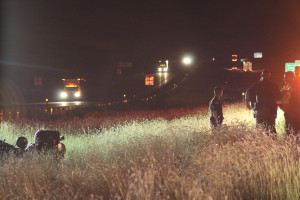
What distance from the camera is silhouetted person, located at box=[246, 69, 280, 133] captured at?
930 cm

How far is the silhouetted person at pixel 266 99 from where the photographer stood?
9297 millimetres

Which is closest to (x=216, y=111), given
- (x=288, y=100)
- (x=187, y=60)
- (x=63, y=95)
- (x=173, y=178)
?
(x=288, y=100)

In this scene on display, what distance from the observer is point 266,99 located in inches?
366

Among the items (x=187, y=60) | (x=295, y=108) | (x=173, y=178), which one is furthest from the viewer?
(x=187, y=60)

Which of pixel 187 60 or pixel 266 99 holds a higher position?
pixel 187 60

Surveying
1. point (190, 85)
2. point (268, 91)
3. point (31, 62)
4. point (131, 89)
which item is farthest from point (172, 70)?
point (268, 91)

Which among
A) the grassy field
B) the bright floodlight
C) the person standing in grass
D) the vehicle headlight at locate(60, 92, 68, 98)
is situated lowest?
the vehicle headlight at locate(60, 92, 68, 98)

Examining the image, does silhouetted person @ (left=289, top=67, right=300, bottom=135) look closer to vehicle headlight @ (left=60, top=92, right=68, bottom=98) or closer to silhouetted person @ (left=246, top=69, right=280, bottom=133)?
silhouetted person @ (left=246, top=69, right=280, bottom=133)

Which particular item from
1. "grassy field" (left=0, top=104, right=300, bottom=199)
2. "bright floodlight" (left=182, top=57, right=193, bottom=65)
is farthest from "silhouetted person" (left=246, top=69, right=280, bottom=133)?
"bright floodlight" (left=182, top=57, right=193, bottom=65)

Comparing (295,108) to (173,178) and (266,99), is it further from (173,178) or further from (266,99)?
(173,178)

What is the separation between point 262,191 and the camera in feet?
17.4

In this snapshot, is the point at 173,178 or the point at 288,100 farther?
the point at 288,100

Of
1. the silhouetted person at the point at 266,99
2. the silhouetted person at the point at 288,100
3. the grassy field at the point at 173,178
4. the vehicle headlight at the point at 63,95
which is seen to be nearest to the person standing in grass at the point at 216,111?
the silhouetted person at the point at 266,99

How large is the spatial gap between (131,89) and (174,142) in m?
44.8
